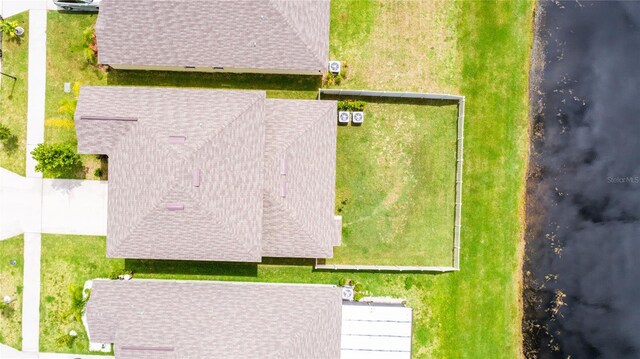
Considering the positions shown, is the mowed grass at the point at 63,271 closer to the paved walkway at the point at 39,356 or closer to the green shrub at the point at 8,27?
the paved walkway at the point at 39,356

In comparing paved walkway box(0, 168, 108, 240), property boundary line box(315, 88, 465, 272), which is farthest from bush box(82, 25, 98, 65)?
property boundary line box(315, 88, 465, 272)

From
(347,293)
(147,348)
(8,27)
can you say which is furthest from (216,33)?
(147,348)

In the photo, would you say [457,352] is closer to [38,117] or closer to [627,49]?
[627,49]

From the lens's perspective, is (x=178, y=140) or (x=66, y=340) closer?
(x=178, y=140)

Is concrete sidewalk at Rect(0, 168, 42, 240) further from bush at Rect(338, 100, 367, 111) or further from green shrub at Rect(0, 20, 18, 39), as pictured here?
bush at Rect(338, 100, 367, 111)

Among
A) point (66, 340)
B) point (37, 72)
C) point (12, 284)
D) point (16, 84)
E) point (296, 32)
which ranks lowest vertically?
point (66, 340)

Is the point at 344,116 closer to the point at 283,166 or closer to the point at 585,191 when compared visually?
the point at 283,166

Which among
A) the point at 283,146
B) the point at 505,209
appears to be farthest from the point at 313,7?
the point at 505,209
